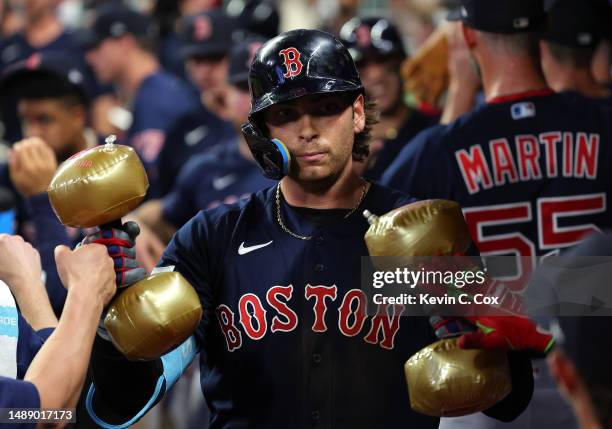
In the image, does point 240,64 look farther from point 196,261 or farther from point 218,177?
point 196,261

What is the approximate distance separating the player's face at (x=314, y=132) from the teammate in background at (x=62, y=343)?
74cm

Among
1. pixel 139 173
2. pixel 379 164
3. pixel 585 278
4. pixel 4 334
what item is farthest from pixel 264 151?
pixel 379 164

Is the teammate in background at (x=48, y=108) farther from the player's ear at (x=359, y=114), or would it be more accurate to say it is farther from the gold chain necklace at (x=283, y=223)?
the player's ear at (x=359, y=114)

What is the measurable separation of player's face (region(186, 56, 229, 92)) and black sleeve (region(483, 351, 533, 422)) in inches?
192

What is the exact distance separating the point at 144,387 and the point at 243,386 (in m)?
0.32

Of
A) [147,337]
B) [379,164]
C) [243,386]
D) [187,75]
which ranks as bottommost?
[187,75]

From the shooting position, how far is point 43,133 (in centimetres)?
636

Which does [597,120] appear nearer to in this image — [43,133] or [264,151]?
[264,151]

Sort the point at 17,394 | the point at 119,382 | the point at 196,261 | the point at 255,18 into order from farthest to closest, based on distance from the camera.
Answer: the point at 255,18 → the point at 196,261 → the point at 119,382 → the point at 17,394

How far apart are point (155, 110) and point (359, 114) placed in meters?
4.91

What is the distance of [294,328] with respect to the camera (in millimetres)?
3629

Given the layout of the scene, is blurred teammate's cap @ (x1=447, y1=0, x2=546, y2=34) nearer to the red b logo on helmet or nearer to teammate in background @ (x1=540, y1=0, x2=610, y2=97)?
teammate in background @ (x1=540, y1=0, x2=610, y2=97)

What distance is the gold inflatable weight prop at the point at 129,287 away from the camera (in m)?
3.22

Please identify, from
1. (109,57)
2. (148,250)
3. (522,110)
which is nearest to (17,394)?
(522,110)
